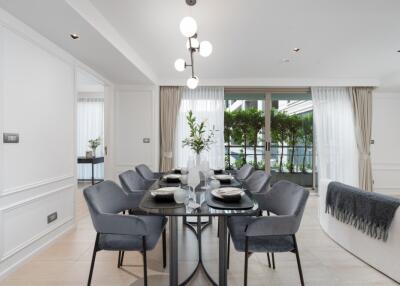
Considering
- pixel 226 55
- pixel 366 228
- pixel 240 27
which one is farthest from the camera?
pixel 226 55

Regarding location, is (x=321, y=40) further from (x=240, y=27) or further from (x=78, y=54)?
(x=78, y=54)

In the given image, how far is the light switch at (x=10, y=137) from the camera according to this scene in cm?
218

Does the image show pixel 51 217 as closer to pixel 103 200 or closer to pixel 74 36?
pixel 103 200

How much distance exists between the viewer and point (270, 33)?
9.78 feet

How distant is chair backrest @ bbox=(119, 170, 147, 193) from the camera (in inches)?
102

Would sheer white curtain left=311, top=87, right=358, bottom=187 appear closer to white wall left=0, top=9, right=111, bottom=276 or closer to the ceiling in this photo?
the ceiling

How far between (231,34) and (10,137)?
2665 millimetres

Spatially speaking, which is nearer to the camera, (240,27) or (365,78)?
(240,27)

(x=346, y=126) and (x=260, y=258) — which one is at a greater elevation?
(x=346, y=126)

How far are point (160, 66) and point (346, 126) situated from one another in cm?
411

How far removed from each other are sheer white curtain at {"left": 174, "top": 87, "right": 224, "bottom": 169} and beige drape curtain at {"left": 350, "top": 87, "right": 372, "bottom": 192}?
2883 mm

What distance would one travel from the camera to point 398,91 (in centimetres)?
528

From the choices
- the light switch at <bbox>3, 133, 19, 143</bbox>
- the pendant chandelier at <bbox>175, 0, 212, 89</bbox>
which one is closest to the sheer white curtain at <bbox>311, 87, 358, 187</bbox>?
the pendant chandelier at <bbox>175, 0, 212, 89</bbox>

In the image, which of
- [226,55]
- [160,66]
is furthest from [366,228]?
[160,66]
